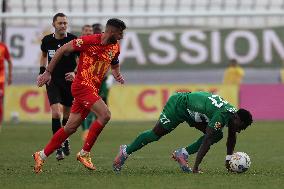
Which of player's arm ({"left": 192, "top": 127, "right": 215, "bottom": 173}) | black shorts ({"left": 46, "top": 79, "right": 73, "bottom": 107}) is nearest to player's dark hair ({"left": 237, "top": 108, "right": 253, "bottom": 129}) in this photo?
player's arm ({"left": 192, "top": 127, "right": 215, "bottom": 173})

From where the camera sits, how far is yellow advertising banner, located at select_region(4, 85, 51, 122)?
1080 inches

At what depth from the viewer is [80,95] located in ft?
41.0

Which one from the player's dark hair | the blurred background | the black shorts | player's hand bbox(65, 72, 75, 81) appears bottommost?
Result: the blurred background

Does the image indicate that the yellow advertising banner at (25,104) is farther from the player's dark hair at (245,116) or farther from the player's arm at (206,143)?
the player's dark hair at (245,116)

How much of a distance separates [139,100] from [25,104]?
3.31 m

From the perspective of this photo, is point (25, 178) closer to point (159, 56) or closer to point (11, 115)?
point (11, 115)

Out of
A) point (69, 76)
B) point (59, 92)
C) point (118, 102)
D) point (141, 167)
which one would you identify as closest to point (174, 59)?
point (118, 102)

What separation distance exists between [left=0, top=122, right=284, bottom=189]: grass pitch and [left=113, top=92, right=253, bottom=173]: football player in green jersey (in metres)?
0.28

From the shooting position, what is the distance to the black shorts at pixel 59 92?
1512 centimetres

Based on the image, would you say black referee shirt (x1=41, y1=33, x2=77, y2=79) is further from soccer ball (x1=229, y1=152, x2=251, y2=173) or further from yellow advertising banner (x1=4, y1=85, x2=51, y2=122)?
yellow advertising banner (x1=4, y1=85, x2=51, y2=122)

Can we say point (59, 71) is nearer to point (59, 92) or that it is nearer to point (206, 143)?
point (59, 92)

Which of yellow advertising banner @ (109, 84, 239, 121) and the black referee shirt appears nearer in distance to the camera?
the black referee shirt

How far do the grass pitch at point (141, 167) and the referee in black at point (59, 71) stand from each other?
0.67 metres

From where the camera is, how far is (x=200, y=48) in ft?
99.7
